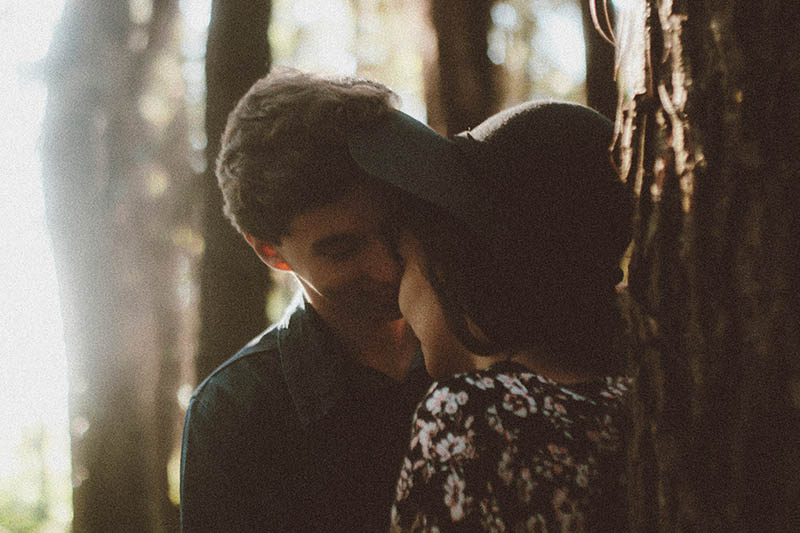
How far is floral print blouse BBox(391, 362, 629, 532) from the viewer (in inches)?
51.3

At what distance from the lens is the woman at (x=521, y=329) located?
133 centimetres

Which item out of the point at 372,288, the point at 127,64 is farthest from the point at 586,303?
the point at 127,64

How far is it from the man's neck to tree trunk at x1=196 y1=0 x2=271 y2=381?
7.82 ft

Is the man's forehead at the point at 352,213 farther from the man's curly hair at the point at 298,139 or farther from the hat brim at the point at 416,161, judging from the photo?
the hat brim at the point at 416,161

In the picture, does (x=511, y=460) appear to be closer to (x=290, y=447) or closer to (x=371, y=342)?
(x=290, y=447)

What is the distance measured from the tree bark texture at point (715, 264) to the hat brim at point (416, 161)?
44 centimetres

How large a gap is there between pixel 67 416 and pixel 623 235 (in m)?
8.40

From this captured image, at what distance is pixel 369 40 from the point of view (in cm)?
1363

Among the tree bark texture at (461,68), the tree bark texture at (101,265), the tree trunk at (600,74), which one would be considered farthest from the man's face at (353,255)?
the tree bark texture at (101,265)

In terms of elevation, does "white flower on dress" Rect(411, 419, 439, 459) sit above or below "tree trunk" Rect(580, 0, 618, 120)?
below

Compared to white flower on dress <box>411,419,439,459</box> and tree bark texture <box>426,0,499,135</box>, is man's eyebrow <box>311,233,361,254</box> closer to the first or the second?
white flower on dress <box>411,419,439,459</box>

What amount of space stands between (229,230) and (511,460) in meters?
3.86

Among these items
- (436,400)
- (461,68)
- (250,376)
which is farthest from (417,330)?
(461,68)

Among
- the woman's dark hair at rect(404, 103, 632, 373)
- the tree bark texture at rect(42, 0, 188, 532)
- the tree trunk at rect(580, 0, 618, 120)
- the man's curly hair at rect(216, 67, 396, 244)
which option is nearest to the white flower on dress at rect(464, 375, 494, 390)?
the woman's dark hair at rect(404, 103, 632, 373)
